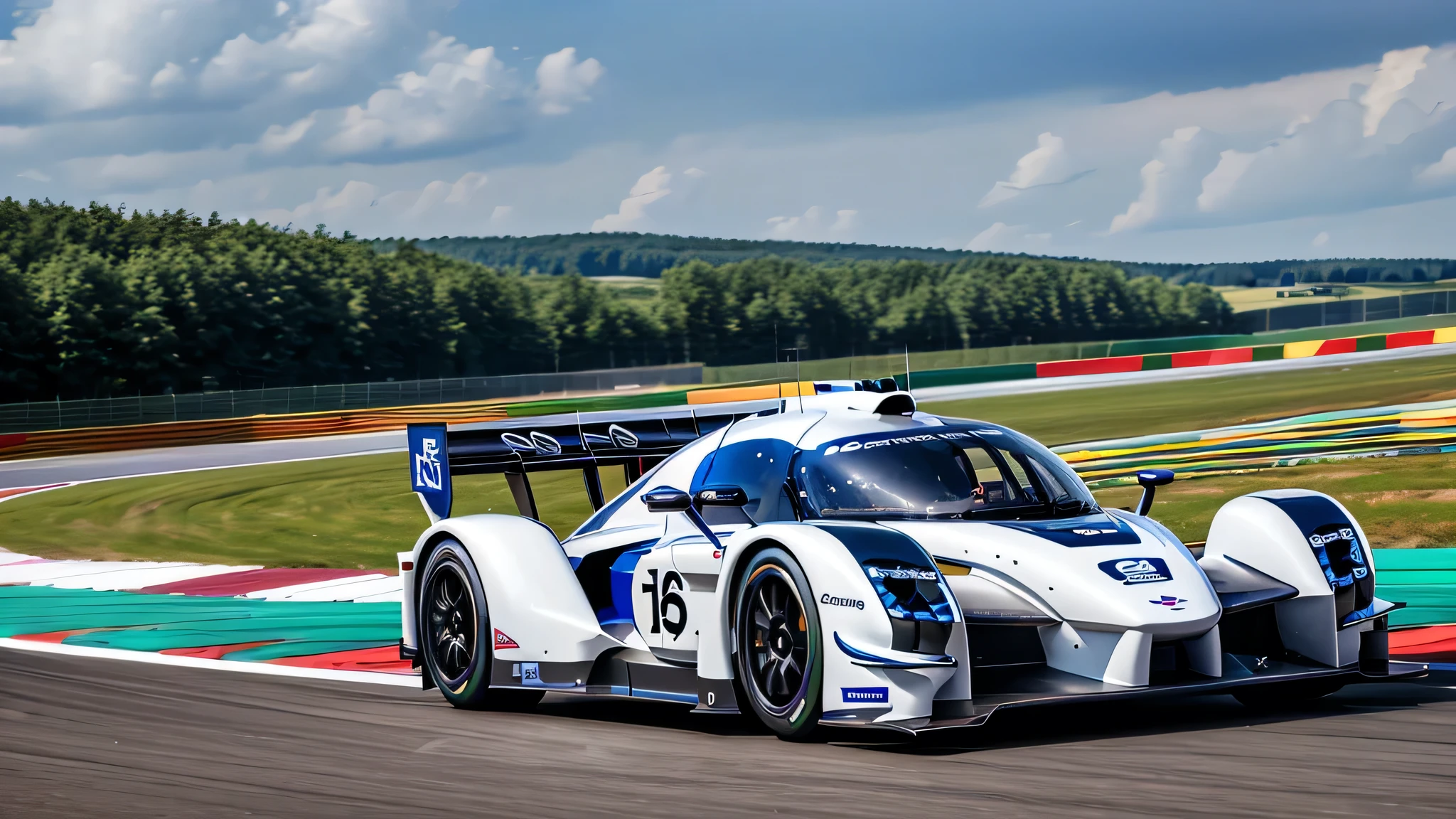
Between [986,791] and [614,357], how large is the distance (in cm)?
9864

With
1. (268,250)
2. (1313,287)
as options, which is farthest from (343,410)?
(1313,287)

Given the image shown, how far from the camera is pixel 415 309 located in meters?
91.8

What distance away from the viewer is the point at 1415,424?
24406 millimetres

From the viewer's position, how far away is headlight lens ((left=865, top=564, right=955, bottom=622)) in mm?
6062

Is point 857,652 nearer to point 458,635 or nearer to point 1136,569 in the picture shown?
point 1136,569

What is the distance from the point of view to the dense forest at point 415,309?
72.6m

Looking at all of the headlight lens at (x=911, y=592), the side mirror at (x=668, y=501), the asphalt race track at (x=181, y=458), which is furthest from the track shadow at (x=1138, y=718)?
the asphalt race track at (x=181, y=458)

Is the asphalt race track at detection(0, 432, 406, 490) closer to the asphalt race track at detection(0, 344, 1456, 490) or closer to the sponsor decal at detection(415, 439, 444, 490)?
the asphalt race track at detection(0, 344, 1456, 490)

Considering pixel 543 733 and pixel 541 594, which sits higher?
pixel 541 594

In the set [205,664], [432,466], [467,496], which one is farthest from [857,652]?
[467,496]

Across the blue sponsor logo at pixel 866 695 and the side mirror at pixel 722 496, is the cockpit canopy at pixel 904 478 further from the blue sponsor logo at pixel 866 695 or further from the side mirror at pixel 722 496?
the blue sponsor logo at pixel 866 695

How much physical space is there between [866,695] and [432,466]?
400cm

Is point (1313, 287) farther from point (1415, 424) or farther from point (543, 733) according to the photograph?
point (543, 733)

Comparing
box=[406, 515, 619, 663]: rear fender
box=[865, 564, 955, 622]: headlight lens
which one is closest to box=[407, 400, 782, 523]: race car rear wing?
box=[406, 515, 619, 663]: rear fender
